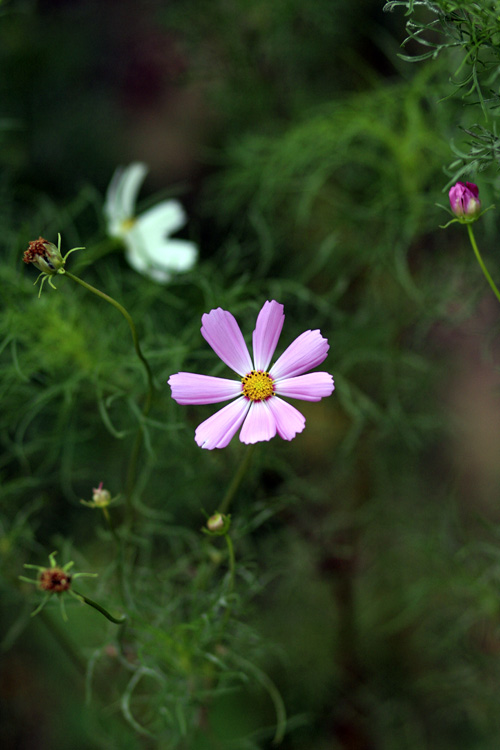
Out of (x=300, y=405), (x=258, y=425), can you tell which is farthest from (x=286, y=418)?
(x=300, y=405)

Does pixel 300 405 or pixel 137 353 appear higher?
pixel 300 405

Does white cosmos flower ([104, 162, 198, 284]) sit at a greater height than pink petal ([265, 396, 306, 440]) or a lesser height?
greater

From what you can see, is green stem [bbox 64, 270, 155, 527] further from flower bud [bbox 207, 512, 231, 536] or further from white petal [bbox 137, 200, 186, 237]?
white petal [bbox 137, 200, 186, 237]

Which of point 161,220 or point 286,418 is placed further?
point 161,220

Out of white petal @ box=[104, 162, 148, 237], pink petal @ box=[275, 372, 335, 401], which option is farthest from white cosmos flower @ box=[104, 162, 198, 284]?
pink petal @ box=[275, 372, 335, 401]

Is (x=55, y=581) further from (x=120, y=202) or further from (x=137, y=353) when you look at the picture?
(x=120, y=202)

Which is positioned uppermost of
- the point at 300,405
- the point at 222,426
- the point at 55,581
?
the point at 300,405

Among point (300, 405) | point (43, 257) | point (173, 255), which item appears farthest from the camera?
point (300, 405)
